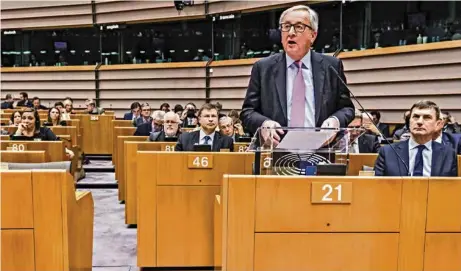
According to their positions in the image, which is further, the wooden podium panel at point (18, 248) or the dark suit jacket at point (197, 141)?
the dark suit jacket at point (197, 141)

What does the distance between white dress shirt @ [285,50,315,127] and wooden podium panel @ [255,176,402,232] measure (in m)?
0.44

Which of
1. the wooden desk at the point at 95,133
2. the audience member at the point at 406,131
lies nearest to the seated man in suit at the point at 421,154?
the audience member at the point at 406,131

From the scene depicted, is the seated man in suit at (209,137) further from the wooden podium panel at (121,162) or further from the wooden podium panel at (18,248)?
the wooden podium panel at (18,248)

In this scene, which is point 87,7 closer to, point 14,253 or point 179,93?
point 179,93

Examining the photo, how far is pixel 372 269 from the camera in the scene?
172cm

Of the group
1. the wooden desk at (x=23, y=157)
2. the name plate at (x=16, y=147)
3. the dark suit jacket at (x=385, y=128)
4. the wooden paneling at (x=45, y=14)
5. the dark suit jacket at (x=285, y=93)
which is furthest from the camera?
the wooden paneling at (x=45, y=14)

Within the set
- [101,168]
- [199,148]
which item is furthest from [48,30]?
[199,148]

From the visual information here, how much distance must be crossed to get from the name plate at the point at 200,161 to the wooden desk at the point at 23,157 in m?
1.35

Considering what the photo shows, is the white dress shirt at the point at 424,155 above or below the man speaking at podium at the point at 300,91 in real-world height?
below

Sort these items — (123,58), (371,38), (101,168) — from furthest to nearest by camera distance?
(123,58)
(371,38)
(101,168)

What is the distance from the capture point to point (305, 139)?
1.84m

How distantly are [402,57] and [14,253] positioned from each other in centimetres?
626

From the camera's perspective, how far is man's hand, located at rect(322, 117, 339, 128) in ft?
6.22

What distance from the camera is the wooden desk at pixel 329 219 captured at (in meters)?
1.67
